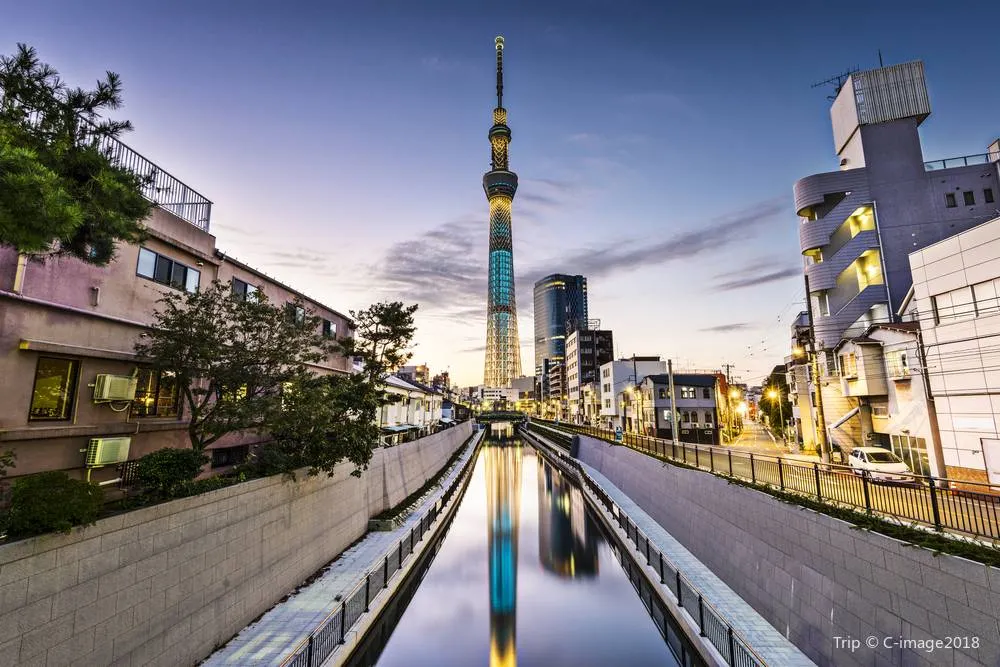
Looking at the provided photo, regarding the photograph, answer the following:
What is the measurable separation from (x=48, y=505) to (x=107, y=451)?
17.7 ft

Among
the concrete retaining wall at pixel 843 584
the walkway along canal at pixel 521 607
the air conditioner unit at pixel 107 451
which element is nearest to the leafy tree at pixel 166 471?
the air conditioner unit at pixel 107 451

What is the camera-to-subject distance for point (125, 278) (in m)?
11.2

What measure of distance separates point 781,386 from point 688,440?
41.8 feet

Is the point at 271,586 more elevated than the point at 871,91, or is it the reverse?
the point at 871,91

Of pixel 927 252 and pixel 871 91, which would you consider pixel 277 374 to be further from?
pixel 871 91

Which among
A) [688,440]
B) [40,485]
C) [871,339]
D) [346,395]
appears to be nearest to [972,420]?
[871,339]

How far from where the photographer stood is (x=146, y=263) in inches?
467

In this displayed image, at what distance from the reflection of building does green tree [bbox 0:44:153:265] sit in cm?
1905

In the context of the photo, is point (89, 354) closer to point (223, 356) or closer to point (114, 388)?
point (114, 388)

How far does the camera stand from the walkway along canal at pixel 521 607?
38.8 ft

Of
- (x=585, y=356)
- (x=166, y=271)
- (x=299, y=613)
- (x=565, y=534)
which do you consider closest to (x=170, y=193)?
(x=166, y=271)

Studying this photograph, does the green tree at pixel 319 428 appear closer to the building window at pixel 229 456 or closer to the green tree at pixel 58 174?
the building window at pixel 229 456

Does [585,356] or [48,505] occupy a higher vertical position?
[585,356]

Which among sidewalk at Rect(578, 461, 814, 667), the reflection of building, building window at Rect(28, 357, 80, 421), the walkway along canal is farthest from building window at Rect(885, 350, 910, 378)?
building window at Rect(28, 357, 80, 421)
